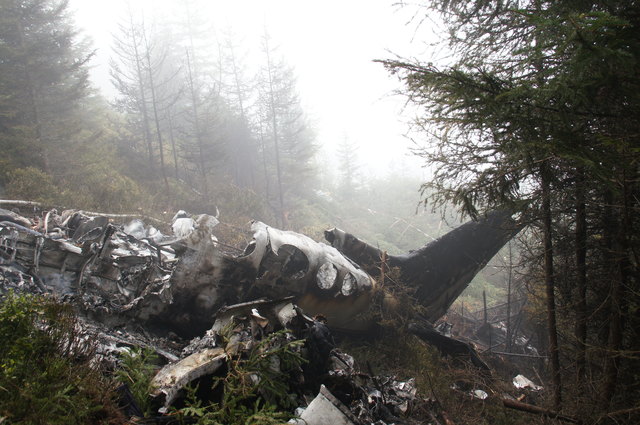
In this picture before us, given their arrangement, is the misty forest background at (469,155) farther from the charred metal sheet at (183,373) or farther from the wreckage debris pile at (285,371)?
the charred metal sheet at (183,373)

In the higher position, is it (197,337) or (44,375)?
(44,375)

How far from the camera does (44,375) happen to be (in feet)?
7.30

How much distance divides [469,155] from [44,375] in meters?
4.17

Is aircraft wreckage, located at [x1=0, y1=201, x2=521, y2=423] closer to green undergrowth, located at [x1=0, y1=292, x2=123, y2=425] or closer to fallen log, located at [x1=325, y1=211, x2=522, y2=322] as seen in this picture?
fallen log, located at [x1=325, y1=211, x2=522, y2=322]

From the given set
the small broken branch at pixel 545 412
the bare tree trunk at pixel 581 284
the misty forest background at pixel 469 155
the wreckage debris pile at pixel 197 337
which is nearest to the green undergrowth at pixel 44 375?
the wreckage debris pile at pixel 197 337

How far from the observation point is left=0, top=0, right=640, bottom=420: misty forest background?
239cm

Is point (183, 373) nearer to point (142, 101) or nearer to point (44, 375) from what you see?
point (44, 375)

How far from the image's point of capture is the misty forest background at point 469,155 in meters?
2.39

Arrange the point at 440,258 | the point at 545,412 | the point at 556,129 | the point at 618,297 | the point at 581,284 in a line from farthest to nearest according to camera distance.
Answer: the point at 440,258
the point at 581,284
the point at 545,412
the point at 618,297
the point at 556,129

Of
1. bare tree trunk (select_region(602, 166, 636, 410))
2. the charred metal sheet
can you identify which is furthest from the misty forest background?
the charred metal sheet

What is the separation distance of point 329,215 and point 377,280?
18521 mm

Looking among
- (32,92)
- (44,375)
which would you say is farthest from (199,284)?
(32,92)

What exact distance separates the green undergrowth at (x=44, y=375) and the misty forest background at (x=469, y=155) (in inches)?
134

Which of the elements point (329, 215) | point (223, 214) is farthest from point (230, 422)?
point (329, 215)
